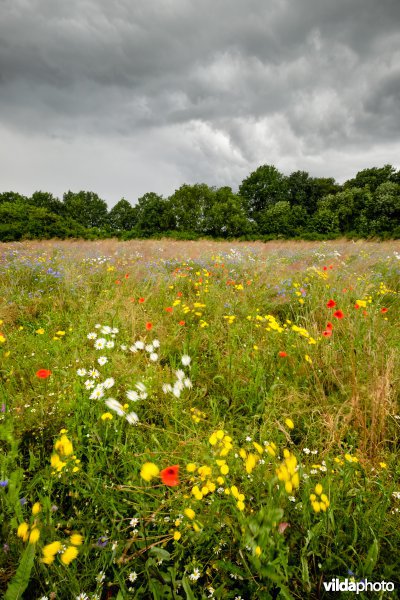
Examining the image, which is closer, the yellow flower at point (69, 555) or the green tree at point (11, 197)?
Answer: the yellow flower at point (69, 555)

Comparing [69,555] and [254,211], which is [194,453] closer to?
[69,555]

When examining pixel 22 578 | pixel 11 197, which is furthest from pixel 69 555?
pixel 11 197

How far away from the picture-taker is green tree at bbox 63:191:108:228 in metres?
45.9

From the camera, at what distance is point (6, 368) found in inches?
100

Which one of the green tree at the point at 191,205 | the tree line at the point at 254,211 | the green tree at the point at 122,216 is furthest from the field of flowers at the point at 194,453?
the green tree at the point at 122,216

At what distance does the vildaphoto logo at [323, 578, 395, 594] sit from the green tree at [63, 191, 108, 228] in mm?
51175

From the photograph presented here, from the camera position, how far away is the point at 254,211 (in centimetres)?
4016

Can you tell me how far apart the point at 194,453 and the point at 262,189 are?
1661 inches

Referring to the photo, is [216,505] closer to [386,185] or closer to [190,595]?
[190,595]

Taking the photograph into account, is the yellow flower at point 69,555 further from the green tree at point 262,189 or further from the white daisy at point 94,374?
the green tree at point 262,189

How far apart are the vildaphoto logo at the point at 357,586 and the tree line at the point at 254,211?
57.3ft

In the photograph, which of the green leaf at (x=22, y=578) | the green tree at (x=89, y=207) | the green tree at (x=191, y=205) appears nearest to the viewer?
the green leaf at (x=22, y=578)

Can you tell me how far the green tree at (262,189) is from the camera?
38.3m

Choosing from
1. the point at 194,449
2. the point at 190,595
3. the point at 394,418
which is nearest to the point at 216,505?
the point at 190,595
